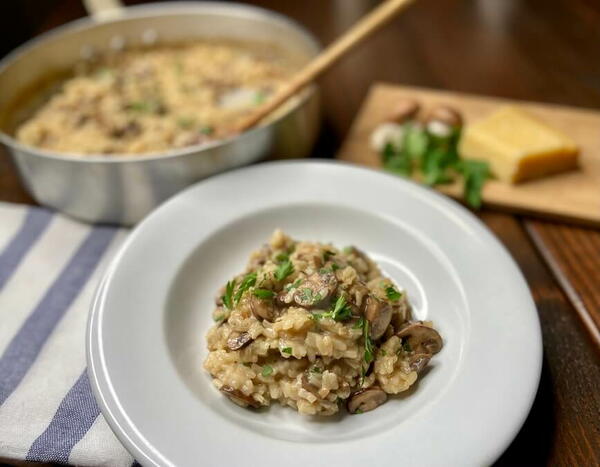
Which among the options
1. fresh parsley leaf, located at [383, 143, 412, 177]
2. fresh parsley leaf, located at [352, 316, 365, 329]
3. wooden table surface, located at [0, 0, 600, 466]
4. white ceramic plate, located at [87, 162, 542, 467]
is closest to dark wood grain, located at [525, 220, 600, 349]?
wooden table surface, located at [0, 0, 600, 466]

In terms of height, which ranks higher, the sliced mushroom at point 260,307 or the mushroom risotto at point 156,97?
the sliced mushroom at point 260,307

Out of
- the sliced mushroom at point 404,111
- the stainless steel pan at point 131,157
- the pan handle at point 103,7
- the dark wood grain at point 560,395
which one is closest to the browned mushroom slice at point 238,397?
the dark wood grain at point 560,395

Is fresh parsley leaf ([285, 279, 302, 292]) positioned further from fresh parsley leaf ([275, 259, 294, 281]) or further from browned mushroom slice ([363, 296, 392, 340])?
browned mushroom slice ([363, 296, 392, 340])

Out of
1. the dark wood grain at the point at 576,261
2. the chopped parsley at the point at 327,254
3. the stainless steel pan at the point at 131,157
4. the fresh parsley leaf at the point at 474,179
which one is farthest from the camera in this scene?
the fresh parsley leaf at the point at 474,179

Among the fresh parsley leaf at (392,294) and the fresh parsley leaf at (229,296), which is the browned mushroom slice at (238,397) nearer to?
the fresh parsley leaf at (229,296)

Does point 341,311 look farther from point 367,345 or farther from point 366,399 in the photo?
point 366,399

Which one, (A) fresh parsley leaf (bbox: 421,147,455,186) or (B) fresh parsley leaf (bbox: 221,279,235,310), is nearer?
(B) fresh parsley leaf (bbox: 221,279,235,310)

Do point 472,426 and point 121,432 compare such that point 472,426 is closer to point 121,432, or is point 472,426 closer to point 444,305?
point 444,305

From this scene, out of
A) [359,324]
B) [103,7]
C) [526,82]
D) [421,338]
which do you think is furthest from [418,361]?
[103,7]
